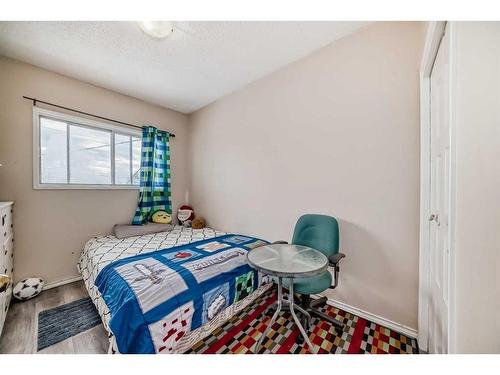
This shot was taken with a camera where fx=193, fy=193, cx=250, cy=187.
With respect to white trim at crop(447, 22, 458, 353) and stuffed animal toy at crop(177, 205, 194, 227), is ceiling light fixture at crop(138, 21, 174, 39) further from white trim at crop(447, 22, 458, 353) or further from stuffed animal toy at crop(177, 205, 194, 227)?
stuffed animal toy at crop(177, 205, 194, 227)

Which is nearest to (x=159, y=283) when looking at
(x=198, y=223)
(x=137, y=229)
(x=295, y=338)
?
(x=295, y=338)

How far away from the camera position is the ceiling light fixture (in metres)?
1.62

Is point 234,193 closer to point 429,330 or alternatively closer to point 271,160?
point 271,160

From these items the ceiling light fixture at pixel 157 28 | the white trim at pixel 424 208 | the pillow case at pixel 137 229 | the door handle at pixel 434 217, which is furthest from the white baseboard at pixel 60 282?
the door handle at pixel 434 217

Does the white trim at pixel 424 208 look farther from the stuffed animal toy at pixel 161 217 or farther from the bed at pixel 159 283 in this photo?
the stuffed animal toy at pixel 161 217

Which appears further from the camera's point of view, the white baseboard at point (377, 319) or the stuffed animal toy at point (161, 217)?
the stuffed animal toy at point (161, 217)

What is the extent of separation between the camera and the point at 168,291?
1365 mm

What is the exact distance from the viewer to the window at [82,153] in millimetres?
2344

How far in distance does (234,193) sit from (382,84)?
6.85 ft

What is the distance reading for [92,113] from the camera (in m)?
2.63

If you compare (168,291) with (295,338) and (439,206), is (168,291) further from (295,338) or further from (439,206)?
(439,206)

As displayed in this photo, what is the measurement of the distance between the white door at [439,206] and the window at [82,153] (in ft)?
11.5
